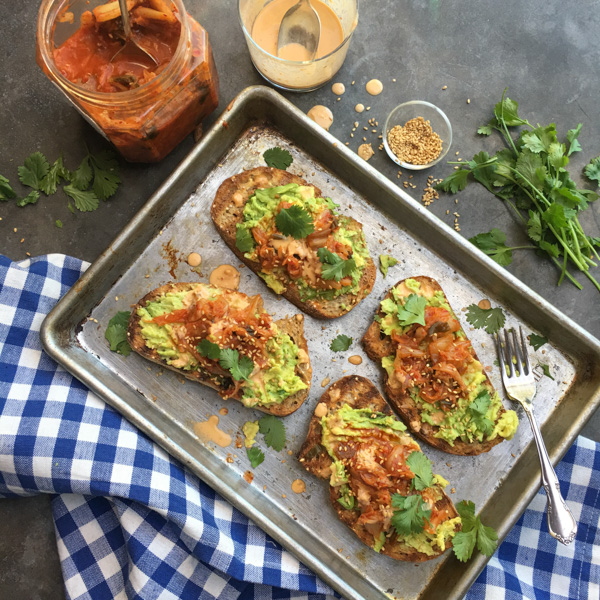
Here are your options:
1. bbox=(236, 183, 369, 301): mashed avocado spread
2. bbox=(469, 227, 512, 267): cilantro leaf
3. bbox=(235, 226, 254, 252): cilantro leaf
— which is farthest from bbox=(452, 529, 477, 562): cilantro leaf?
bbox=(235, 226, 254, 252): cilantro leaf

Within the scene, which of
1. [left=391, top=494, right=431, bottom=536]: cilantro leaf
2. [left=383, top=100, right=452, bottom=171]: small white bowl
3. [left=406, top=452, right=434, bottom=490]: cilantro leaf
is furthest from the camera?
[left=383, top=100, right=452, bottom=171]: small white bowl

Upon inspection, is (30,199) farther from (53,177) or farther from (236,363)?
(236,363)

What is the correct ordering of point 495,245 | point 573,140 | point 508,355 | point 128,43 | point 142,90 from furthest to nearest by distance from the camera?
point 573,140 → point 495,245 → point 508,355 → point 128,43 → point 142,90

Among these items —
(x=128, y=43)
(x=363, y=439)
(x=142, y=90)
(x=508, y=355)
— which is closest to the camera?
(x=142, y=90)

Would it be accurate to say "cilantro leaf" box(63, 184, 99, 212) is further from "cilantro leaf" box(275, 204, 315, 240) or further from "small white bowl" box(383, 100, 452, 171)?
"small white bowl" box(383, 100, 452, 171)

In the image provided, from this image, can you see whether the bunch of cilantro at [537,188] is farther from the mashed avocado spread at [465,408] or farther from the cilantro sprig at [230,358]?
the cilantro sprig at [230,358]

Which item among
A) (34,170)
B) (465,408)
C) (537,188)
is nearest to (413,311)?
(465,408)
